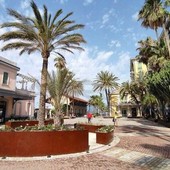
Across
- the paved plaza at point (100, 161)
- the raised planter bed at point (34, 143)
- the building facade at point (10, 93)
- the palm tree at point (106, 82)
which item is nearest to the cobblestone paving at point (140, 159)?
the paved plaza at point (100, 161)

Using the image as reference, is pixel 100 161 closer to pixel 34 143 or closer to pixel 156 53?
pixel 34 143

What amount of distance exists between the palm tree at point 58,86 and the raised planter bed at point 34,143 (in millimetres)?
7647

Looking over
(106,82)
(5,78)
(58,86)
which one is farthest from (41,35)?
(106,82)

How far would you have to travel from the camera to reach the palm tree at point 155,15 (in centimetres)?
2292

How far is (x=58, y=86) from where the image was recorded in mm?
16672

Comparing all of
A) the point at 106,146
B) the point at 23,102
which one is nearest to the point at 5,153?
the point at 106,146

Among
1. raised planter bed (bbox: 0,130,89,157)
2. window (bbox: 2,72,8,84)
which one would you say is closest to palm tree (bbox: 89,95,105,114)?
window (bbox: 2,72,8,84)

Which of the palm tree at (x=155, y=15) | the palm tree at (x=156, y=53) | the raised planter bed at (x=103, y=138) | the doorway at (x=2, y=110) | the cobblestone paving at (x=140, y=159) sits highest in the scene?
the palm tree at (x=155, y=15)

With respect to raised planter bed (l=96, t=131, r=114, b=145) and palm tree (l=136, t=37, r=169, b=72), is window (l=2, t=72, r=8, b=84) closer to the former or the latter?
raised planter bed (l=96, t=131, r=114, b=145)

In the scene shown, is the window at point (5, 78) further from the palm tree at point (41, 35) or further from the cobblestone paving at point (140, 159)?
the cobblestone paving at point (140, 159)

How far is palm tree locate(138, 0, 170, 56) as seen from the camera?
902 inches

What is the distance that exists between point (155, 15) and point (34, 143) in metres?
20.5

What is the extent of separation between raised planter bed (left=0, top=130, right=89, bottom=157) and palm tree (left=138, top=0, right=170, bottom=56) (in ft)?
58.7

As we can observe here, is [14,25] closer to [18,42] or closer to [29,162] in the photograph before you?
[18,42]
